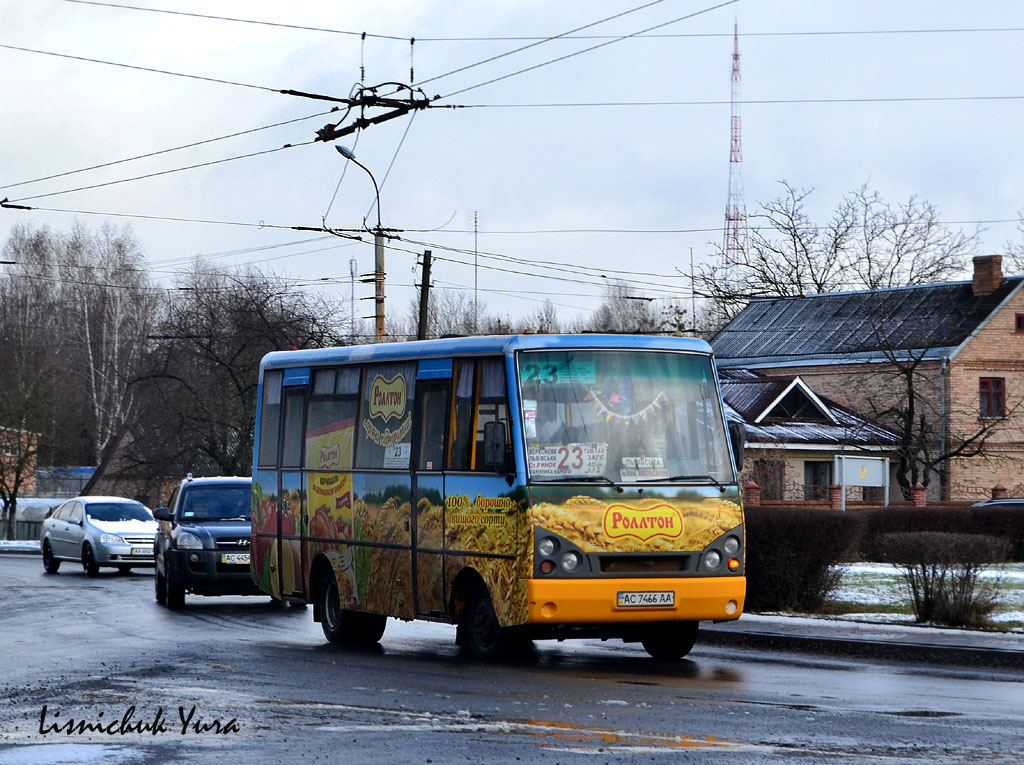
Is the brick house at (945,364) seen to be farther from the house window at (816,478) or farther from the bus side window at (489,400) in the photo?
the bus side window at (489,400)

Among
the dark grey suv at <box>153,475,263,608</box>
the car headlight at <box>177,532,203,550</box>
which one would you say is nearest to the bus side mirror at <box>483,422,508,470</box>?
the dark grey suv at <box>153,475,263,608</box>

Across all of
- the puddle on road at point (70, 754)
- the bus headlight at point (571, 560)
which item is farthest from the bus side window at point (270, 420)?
the puddle on road at point (70, 754)

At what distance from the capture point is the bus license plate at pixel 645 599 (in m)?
13.2

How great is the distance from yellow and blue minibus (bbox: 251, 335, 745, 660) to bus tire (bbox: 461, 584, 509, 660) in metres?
0.02

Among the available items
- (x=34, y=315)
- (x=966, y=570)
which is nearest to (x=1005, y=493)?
(x=966, y=570)

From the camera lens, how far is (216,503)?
22594 mm

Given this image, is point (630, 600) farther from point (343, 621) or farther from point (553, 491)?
point (343, 621)

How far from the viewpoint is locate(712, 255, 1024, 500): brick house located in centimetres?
5978

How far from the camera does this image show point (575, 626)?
13.3m

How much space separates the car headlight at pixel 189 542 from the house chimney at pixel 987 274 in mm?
47460

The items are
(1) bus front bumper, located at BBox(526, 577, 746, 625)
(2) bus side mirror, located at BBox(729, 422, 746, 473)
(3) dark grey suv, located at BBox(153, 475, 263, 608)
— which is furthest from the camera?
(3) dark grey suv, located at BBox(153, 475, 263, 608)

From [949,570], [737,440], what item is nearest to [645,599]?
[737,440]

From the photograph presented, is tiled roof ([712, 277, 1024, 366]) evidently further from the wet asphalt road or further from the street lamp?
the wet asphalt road

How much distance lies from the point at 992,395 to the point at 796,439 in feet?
34.1
